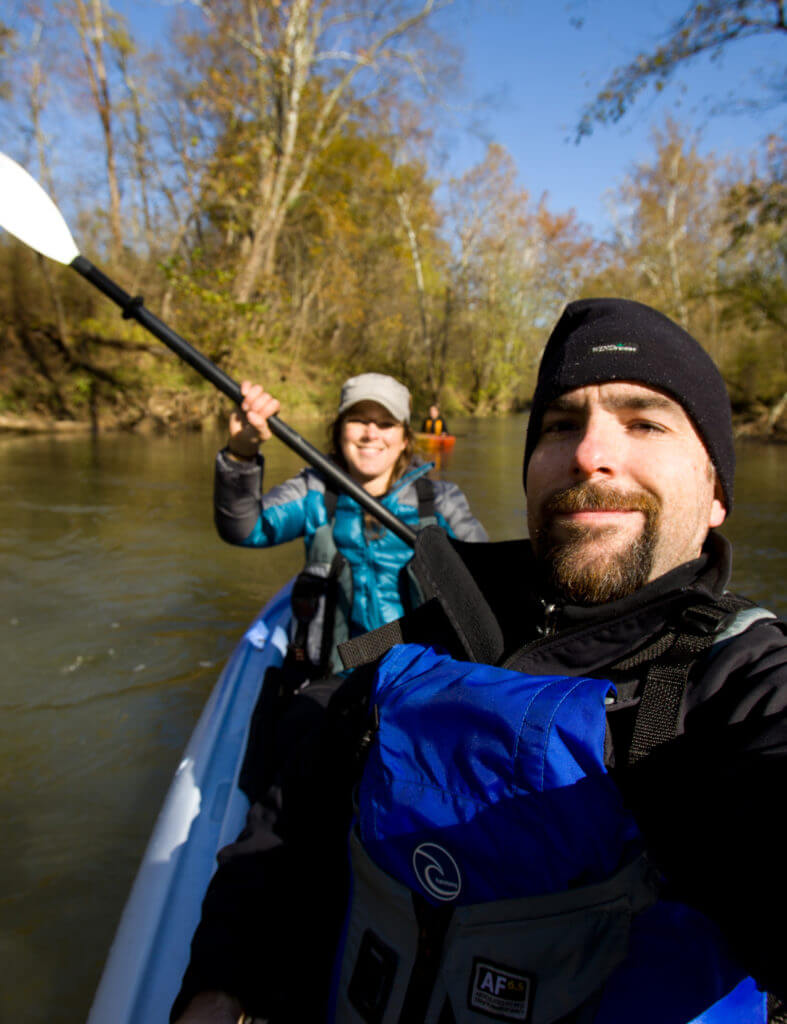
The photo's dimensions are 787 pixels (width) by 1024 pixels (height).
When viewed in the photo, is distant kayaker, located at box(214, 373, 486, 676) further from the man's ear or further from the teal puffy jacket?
the man's ear

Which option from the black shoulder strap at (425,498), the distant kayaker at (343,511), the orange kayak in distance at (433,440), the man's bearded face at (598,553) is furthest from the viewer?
the orange kayak in distance at (433,440)

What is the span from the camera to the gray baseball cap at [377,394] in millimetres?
2793

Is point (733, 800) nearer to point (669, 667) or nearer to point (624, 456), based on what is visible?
point (669, 667)

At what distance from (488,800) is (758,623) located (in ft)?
1.60

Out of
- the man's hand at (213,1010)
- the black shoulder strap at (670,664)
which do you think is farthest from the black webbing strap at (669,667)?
the man's hand at (213,1010)

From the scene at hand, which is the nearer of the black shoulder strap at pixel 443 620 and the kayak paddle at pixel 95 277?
the black shoulder strap at pixel 443 620

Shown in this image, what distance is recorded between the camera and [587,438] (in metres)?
1.17

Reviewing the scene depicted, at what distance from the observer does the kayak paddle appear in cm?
231

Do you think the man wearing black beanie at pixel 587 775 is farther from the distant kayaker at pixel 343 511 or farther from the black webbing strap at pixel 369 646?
the distant kayaker at pixel 343 511

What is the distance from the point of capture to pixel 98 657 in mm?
4133

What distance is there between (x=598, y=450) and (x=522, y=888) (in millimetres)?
→ 706

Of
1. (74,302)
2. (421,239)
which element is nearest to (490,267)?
(421,239)

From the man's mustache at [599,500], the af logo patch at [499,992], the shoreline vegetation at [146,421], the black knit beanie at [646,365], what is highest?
the black knit beanie at [646,365]

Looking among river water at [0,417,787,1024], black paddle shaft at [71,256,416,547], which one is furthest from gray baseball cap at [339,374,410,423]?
river water at [0,417,787,1024]
